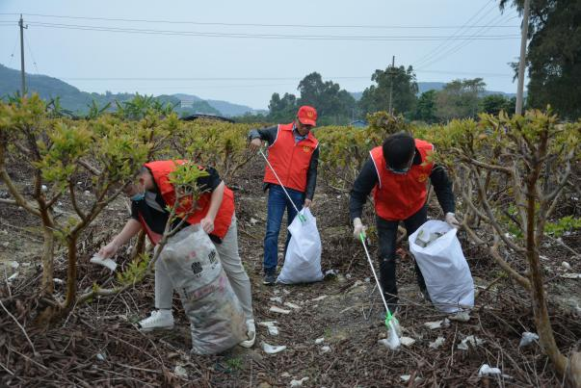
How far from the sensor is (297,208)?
4984 mm

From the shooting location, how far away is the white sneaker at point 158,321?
330 centimetres

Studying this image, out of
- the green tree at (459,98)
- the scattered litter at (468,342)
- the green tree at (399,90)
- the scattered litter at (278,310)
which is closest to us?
the scattered litter at (468,342)

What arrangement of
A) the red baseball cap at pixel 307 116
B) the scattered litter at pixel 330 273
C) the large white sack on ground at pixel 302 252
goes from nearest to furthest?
1. the large white sack on ground at pixel 302 252
2. the red baseball cap at pixel 307 116
3. the scattered litter at pixel 330 273

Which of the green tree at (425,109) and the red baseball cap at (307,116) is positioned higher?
the green tree at (425,109)

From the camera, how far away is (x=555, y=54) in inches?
915

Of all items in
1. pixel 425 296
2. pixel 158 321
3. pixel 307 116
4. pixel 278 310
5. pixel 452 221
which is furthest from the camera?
pixel 307 116

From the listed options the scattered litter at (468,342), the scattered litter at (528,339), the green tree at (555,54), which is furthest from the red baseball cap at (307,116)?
the green tree at (555,54)

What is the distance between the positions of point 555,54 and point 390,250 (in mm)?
23550

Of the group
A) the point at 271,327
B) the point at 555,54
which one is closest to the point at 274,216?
the point at 271,327

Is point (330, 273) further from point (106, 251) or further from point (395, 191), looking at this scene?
point (106, 251)

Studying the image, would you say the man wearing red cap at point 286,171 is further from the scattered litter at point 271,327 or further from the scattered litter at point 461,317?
the scattered litter at point 461,317

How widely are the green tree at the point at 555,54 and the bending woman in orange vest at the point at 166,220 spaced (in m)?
22.7

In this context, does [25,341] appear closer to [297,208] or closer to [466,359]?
[466,359]

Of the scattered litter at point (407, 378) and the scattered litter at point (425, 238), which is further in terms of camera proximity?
the scattered litter at point (425, 238)
